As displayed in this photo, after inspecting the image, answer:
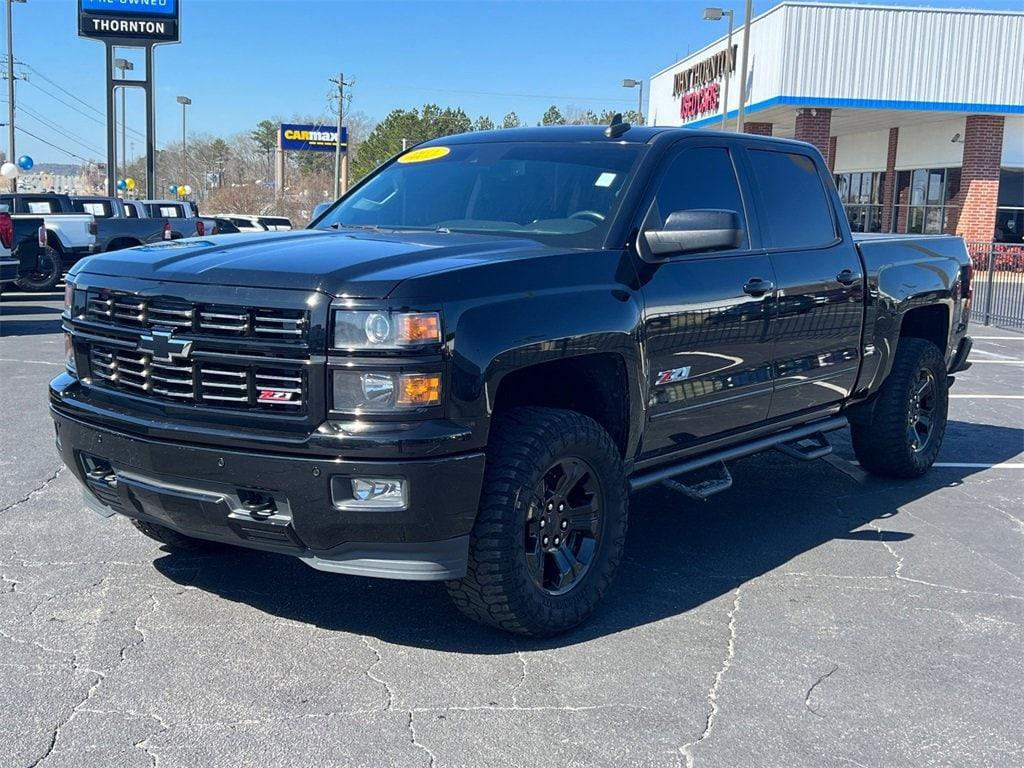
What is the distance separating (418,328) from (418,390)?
20 cm

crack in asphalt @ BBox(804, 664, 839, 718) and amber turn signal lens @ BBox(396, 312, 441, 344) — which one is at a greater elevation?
amber turn signal lens @ BBox(396, 312, 441, 344)

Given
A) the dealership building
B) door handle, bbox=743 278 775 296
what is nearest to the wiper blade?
door handle, bbox=743 278 775 296

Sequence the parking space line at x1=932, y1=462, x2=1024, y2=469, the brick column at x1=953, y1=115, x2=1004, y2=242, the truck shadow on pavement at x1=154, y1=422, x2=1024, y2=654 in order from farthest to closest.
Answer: the brick column at x1=953, y1=115, x2=1004, y2=242, the parking space line at x1=932, y1=462, x2=1024, y2=469, the truck shadow on pavement at x1=154, y1=422, x2=1024, y2=654

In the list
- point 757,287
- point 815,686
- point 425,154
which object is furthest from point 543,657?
point 425,154

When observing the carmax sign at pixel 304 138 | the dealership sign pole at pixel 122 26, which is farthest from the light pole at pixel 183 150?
the dealership sign pole at pixel 122 26

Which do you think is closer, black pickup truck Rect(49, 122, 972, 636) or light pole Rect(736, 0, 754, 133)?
→ black pickup truck Rect(49, 122, 972, 636)

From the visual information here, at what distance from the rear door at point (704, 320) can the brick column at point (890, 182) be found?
29336mm

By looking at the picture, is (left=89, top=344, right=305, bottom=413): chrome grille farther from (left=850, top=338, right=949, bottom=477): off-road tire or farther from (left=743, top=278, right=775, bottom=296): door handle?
(left=850, top=338, right=949, bottom=477): off-road tire

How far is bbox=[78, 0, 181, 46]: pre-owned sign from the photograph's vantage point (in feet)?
110

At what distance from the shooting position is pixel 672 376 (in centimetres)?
473

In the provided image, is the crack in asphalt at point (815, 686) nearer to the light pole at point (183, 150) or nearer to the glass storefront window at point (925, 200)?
the glass storefront window at point (925, 200)

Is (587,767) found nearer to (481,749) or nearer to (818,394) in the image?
(481,749)

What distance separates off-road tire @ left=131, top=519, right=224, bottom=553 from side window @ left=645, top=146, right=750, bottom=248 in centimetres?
246

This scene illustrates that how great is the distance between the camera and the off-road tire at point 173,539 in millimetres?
4871
